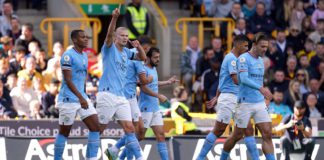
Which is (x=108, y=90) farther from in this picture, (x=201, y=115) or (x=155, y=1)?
(x=155, y=1)

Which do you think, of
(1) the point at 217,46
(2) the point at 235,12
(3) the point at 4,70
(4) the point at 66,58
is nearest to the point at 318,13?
(2) the point at 235,12

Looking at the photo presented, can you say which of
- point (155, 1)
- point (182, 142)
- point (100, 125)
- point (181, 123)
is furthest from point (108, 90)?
point (155, 1)

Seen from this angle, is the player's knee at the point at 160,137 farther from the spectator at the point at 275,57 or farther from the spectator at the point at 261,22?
the spectator at the point at 261,22

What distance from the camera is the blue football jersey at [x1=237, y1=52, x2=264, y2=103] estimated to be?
23.0 meters

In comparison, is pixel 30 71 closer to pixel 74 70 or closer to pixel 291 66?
pixel 291 66

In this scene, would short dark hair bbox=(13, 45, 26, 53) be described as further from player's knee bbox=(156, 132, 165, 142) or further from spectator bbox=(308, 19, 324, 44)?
spectator bbox=(308, 19, 324, 44)

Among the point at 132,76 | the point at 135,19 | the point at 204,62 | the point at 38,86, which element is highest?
the point at 132,76

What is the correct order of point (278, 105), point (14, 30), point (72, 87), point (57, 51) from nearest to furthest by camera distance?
point (72, 87) → point (278, 105) → point (57, 51) → point (14, 30)

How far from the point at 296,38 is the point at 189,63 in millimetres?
2845

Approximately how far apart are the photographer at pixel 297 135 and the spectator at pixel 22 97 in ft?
19.4

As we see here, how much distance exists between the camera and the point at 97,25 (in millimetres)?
31656

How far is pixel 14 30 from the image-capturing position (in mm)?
30766

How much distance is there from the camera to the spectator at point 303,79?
1216 inches

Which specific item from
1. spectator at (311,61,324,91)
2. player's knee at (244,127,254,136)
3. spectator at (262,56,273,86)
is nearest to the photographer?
player's knee at (244,127,254,136)
